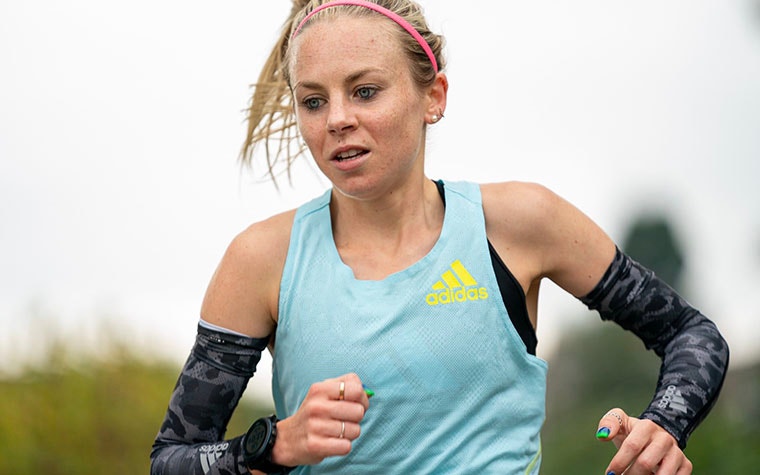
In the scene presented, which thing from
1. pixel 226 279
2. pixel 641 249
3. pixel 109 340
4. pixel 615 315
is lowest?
pixel 641 249

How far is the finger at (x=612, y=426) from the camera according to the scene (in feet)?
8.63

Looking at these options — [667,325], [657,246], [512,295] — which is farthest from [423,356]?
[657,246]

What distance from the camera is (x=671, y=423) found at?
2895mm

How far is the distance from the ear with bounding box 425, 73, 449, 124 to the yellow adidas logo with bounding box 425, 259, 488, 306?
44 cm

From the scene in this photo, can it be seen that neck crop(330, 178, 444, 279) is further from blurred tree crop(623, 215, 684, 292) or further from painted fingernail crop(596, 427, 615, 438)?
blurred tree crop(623, 215, 684, 292)

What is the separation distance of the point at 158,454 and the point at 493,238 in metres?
1.11

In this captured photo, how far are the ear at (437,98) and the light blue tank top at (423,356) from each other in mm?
315

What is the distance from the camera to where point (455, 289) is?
9.86 feet

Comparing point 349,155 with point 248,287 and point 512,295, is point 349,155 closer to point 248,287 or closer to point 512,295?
point 248,287

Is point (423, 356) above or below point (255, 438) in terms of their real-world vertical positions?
above

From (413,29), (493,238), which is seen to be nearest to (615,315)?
(493,238)

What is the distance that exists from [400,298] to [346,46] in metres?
0.70

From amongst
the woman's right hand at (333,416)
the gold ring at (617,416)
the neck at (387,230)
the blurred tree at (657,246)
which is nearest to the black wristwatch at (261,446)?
the woman's right hand at (333,416)

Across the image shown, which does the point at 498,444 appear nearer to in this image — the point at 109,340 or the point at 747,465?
the point at 109,340
